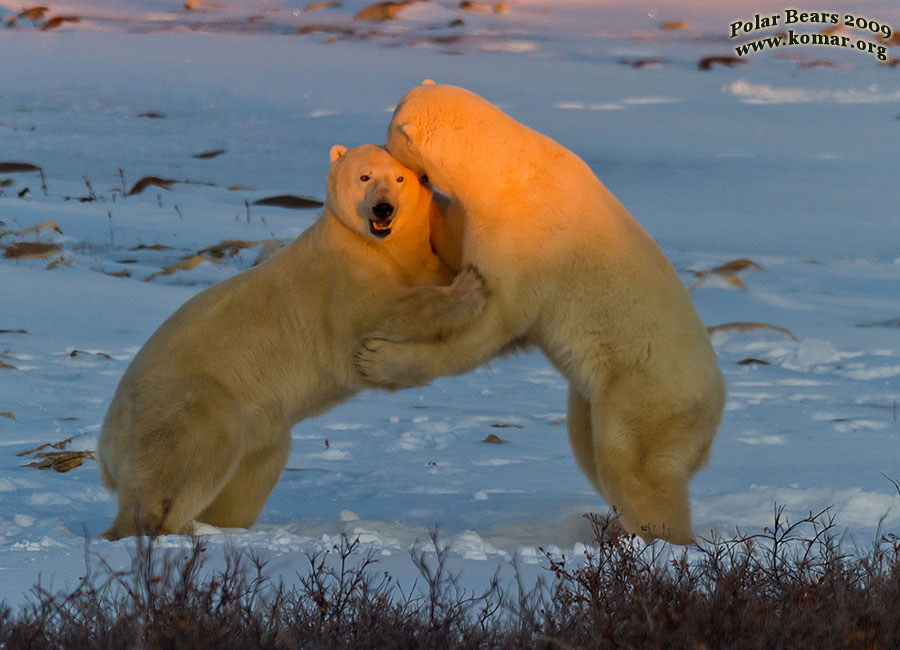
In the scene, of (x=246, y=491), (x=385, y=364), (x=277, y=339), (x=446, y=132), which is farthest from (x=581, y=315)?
(x=246, y=491)

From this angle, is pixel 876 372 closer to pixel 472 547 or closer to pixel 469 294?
pixel 469 294

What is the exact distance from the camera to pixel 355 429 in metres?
7.60

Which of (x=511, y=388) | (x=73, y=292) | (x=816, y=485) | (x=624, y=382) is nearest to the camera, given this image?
(x=624, y=382)

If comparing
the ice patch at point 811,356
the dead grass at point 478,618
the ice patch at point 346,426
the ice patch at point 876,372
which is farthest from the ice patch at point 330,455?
the ice patch at point 876,372

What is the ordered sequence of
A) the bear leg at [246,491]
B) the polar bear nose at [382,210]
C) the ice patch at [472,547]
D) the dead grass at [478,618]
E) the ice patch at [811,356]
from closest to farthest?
the dead grass at [478,618] → the ice patch at [472,547] → the polar bear nose at [382,210] → the bear leg at [246,491] → the ice patch at [811,356]

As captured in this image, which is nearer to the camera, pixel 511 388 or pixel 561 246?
pixel 561 246

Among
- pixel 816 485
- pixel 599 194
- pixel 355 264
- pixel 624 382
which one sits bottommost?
pixel 816 485

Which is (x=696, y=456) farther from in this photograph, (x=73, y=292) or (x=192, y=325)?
(x=73, y=292)

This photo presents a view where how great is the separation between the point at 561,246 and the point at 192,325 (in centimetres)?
171

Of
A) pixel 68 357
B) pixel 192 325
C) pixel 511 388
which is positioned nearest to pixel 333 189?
pixel 192 325

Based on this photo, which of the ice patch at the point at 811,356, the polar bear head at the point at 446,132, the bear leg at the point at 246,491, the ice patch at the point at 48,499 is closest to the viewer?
the polar bear head at the point at 446,132

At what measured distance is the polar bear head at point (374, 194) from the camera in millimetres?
4930

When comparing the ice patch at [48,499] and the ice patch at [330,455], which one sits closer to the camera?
the ice patch at [48,499]

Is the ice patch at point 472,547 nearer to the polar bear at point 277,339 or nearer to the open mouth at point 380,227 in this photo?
the polar bear at point 277,339
